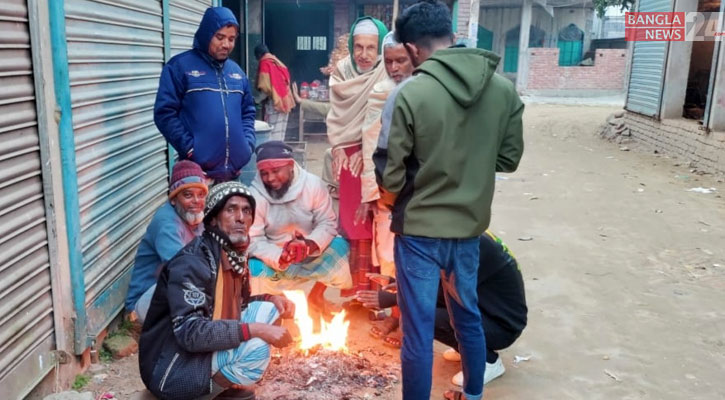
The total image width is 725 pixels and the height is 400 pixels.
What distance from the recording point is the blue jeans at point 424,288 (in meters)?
2.70

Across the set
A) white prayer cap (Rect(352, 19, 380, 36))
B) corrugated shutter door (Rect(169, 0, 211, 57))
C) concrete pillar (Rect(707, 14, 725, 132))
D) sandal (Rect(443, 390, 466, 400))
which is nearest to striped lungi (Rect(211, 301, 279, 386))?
sandal (Rect(443, 390, 466, 400))

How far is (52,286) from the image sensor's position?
9.73 ft

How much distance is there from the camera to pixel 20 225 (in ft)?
8.84

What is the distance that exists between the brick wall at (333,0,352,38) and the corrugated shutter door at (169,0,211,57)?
28.3 feet

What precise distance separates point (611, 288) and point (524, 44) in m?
19.6

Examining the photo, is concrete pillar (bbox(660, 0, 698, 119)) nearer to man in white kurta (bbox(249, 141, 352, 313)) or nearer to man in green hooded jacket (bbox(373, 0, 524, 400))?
man in white kurta (bbox(249, 141, 352, 313))

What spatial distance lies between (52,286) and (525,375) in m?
2.59

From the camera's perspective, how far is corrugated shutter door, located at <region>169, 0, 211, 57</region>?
5156 millimetres

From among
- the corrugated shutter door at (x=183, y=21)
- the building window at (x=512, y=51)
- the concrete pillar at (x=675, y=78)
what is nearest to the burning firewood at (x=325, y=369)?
the corrugated shutter door at (x=183, y=21)

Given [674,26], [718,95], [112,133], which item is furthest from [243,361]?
[674,26]

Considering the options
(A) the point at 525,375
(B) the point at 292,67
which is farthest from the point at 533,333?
(B) the point at 292,67

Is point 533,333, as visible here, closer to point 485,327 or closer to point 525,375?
point 525,375

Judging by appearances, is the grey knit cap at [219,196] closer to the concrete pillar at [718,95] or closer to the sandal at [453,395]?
the sandal at [453,395]

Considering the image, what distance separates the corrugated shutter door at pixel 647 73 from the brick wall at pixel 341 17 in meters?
6.42
